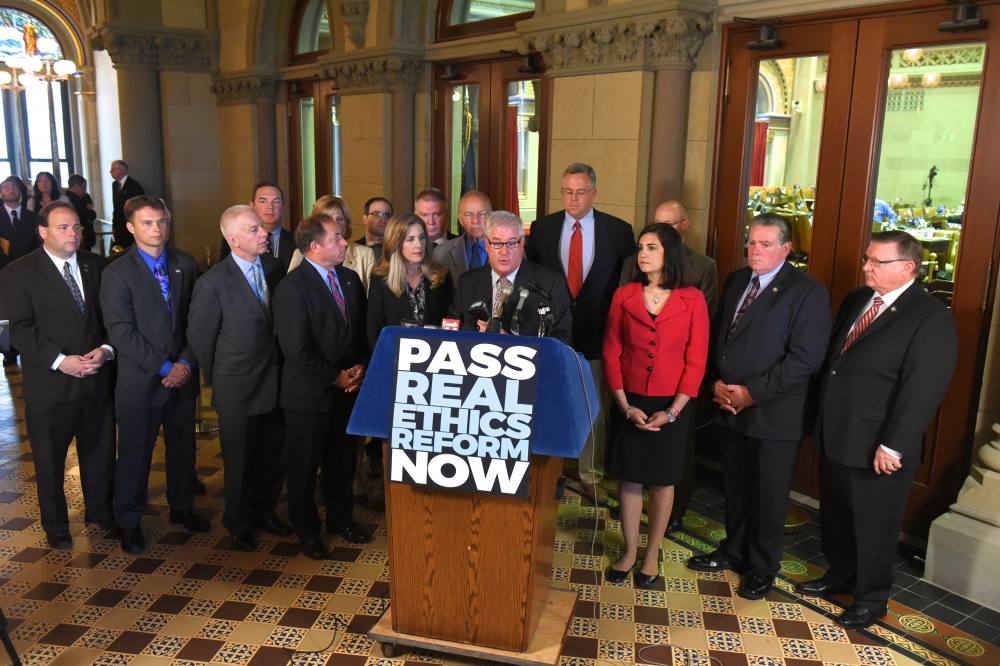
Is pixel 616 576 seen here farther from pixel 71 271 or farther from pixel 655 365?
pixel 71 271

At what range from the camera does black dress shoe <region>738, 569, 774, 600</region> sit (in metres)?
3.52

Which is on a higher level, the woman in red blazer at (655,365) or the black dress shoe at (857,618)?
the woman in red blazer at (655,365)

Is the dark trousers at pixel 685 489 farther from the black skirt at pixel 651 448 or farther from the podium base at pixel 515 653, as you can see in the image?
the podium base at pixel 515 653

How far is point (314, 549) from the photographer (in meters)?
3.84

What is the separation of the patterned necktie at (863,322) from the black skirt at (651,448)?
0.73 metres

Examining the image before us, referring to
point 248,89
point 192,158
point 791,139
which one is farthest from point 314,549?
point 192,158

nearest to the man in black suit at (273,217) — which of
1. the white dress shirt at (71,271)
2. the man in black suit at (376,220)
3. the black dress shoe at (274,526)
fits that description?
the man in black suit at (376,220)

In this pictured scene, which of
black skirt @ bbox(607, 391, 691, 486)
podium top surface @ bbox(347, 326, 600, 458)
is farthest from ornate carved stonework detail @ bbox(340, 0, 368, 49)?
podium top surface @ bbox(347, 326, 600, 458)

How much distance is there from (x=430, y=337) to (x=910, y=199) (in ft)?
8.95

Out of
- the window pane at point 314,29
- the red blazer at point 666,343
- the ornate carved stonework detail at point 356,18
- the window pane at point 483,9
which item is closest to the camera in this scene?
the red blazer at point 666,343

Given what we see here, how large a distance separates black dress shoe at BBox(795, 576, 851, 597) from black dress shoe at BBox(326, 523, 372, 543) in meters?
2.06

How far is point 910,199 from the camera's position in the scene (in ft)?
13.0

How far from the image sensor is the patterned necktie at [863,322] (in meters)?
3.26

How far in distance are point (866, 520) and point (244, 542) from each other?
2.83 m
